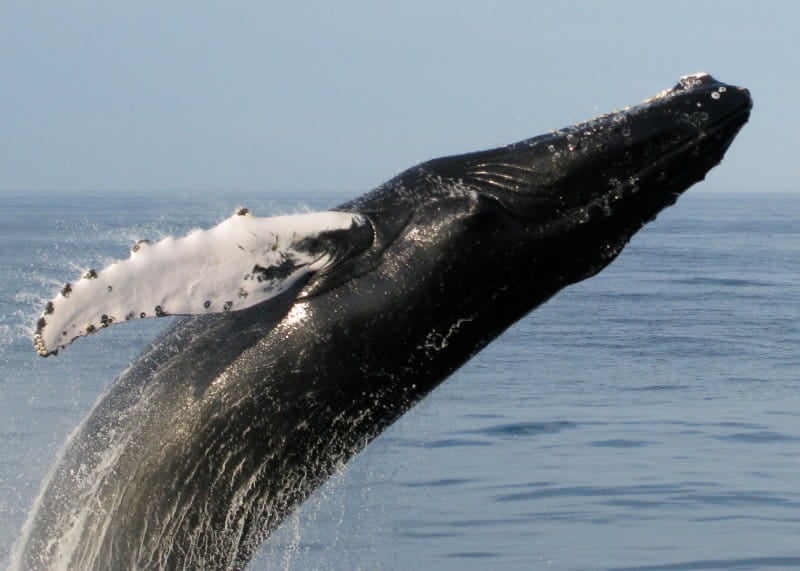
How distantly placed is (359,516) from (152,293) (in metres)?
5.51

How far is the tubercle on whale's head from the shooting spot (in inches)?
275

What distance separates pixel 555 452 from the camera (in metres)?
13.5

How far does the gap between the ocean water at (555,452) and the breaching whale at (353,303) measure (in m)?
0.65

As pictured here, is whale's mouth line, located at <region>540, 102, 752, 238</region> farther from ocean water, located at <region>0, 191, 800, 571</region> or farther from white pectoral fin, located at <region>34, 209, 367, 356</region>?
ocean water, located at <region>0, 191, 800, 571</region>

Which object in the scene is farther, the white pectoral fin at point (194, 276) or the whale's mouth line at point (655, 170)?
the whale's mouth line at point (655, 170)

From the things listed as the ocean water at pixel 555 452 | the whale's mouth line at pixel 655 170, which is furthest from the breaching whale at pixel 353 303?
the ocean water at pixel 555 452

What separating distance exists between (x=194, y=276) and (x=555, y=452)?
746cm

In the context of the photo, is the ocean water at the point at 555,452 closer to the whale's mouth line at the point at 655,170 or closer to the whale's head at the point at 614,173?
→ the whale's head at the point at 614,173

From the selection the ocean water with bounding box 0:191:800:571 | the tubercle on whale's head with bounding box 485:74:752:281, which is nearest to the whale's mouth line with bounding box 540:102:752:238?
the tubercle on whale's head with bounding box 485:74:752:281

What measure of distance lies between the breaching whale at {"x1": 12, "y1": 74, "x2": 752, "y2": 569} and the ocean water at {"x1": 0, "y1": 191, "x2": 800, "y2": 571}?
65 cm

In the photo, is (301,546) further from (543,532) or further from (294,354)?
(294,354)

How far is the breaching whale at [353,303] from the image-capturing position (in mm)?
6988

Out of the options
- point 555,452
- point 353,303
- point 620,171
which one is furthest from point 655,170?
point 555,452

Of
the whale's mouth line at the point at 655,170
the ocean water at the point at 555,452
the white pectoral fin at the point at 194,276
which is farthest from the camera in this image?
the ocean water at the point at 555,452
